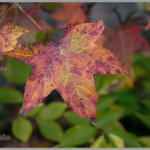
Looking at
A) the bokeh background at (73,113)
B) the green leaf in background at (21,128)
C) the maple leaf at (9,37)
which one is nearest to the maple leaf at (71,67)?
the maple leaf at (9,37)

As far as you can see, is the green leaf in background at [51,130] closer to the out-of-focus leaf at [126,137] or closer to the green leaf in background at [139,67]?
the out-of-focus leaf at [126,137]

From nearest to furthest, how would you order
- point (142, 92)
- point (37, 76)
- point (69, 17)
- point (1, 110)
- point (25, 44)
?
1. point (37, 76)
2. point (25, 44)
3. point (69, 17)
4. point (1, 110)
5. point (142, 92)

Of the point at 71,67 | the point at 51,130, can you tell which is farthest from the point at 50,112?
the point at 71,67

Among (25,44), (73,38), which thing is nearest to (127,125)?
(25,44)

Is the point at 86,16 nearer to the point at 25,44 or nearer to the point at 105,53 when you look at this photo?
the point at 25,44

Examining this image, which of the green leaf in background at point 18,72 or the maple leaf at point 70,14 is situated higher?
the maple leaf at point 70,14

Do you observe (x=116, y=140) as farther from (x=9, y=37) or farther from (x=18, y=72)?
(x=9, y=37)
